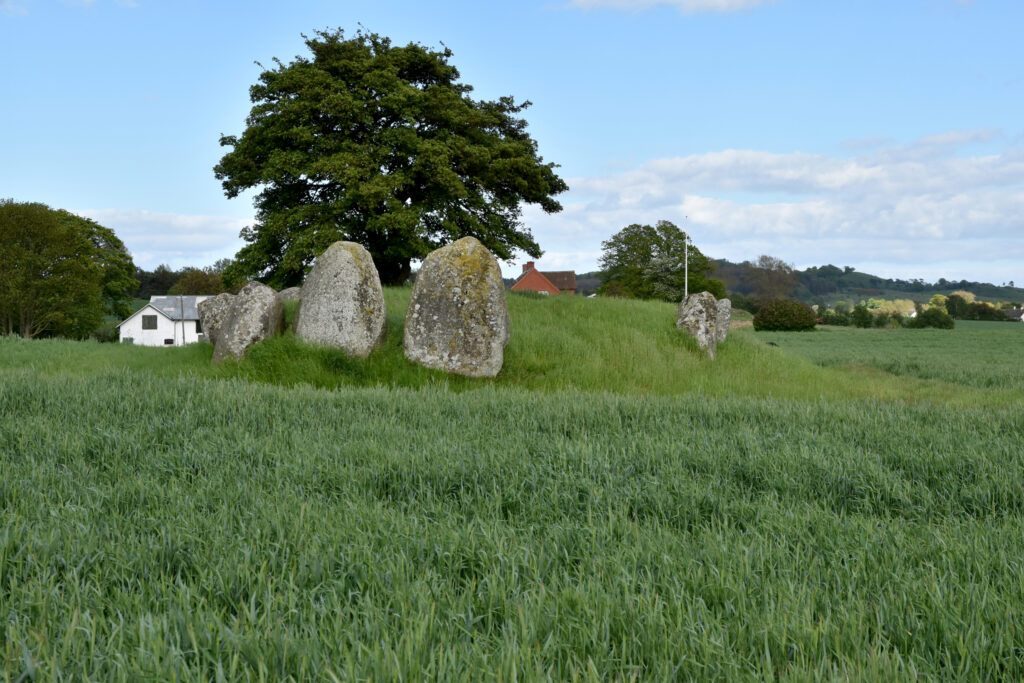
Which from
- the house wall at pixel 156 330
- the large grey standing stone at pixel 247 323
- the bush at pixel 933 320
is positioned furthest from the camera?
the bush at pixel 933 320

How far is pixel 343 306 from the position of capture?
42.6ft

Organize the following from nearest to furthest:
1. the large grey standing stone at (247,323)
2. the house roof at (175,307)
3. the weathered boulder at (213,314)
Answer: the large grey standing stone at (247,323), the weathered boulder at (213,314), the house roof at (175,307)

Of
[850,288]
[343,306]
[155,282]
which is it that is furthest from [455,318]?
[850,288]

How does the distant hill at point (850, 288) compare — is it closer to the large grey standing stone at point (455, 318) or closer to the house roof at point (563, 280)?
the house roof at point (563, 280)

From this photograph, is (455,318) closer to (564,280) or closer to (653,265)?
(653,265)

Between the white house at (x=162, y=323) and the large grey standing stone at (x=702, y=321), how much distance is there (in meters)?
57.0

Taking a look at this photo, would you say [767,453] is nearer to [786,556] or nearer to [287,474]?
[786,556]

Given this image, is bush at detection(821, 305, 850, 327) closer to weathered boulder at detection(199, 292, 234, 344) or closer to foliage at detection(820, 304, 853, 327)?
foliage at detection(820, 304, 853, 327)

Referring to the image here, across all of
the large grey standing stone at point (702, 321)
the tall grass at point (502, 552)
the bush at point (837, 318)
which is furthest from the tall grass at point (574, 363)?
the bush at point (837, 318)

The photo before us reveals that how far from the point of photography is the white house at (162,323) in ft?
206

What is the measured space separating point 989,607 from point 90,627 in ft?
12.5

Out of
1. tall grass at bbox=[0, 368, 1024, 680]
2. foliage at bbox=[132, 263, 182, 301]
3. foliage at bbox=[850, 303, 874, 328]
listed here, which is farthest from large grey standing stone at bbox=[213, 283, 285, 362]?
foliage at bbox=[132, 263, 182, 301]

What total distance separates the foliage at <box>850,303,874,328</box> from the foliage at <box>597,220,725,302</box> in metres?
19.4

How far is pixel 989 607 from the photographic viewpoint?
2.82 m
